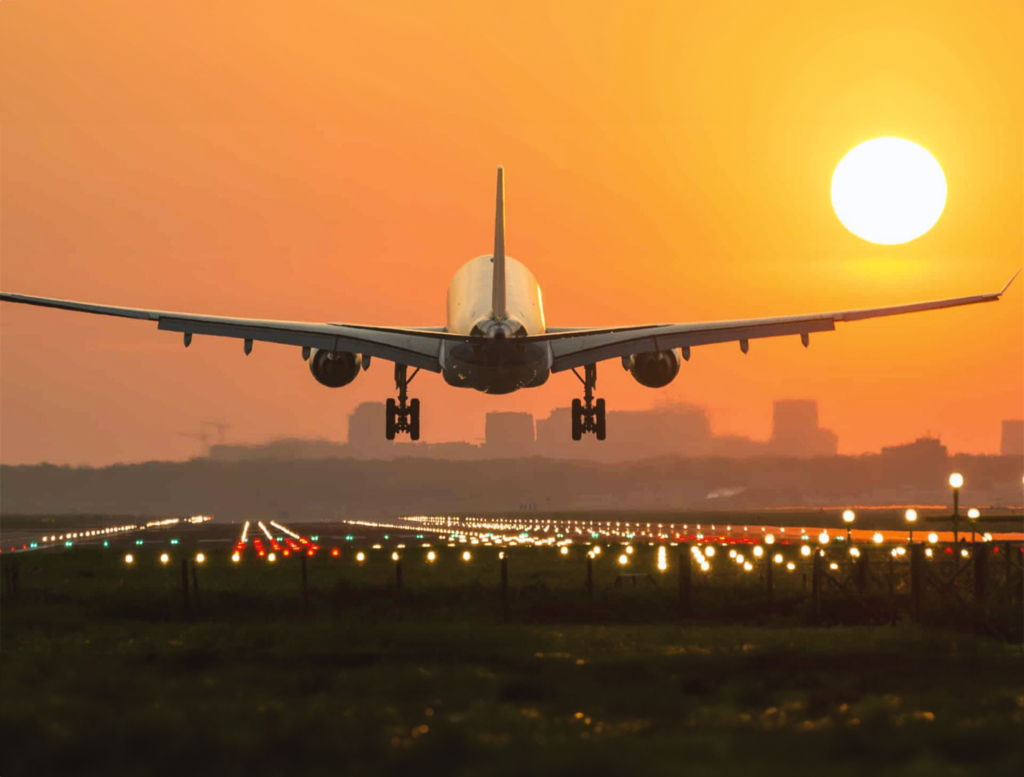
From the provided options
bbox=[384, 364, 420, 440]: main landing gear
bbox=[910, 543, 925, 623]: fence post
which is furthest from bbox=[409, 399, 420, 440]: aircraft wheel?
bbox=[910, 543, 925, 623]: fence post

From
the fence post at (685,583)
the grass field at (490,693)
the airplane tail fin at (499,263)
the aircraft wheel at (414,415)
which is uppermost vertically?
the airplane tail fin at (499,263)

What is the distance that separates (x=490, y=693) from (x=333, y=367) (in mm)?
37355

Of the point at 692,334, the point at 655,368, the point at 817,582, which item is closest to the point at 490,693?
the point at 817,582

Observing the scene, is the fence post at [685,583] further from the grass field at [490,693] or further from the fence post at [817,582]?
the fence post at [817,582]

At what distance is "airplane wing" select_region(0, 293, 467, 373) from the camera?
52.7 m

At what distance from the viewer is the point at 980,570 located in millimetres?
38875

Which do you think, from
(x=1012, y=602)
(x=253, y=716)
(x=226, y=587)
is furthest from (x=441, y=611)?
(x=253, y=716)

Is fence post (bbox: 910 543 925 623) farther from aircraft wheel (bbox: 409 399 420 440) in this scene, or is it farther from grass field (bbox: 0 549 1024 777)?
aircraft wheel (bbox: 409 399 420 440)

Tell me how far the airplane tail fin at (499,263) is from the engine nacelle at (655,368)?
716 cm

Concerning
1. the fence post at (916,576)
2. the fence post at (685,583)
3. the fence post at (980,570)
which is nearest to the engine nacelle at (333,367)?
the fence post at (685,583)

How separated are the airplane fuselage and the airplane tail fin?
1.02 ft

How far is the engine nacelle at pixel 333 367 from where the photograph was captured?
59.0 metres

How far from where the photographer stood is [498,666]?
1053 inches

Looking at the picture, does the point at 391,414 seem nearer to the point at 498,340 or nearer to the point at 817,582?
the point at 498,340
